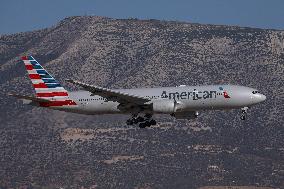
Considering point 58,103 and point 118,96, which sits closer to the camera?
point 118,96

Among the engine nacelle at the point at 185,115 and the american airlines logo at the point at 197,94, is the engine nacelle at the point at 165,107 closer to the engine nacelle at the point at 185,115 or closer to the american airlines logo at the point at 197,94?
the american airlines logo at the point at 197,94

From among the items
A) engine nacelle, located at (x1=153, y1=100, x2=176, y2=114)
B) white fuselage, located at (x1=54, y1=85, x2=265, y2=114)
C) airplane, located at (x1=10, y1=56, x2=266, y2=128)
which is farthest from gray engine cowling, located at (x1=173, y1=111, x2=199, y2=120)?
engine nacelle, located at (x1=153, y1=100, x2=176, y2=114)

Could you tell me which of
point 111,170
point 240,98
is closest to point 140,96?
point 240,98

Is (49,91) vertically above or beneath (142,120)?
above

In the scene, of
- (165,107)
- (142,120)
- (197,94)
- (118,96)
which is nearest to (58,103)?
(118,96)

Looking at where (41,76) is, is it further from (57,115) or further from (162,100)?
(57,115)

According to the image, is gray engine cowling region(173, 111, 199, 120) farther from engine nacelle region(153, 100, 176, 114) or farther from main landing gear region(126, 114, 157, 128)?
engine nacelle region(153, 100, 176, 114)

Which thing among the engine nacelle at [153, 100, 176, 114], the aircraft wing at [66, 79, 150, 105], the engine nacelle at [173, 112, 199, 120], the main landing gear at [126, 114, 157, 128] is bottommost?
the main landing gear at [126, 114, 157, 128]

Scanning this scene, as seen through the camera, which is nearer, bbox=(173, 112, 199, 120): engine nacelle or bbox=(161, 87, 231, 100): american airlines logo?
bbox=(161, 87, 231, 100): american airlines logo

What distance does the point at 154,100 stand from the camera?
88688 millimetres

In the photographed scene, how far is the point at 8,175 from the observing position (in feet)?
616

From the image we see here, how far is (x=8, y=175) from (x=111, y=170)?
29215 millimetres

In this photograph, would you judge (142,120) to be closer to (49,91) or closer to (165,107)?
(165,107)

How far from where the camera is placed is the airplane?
8762 cm
